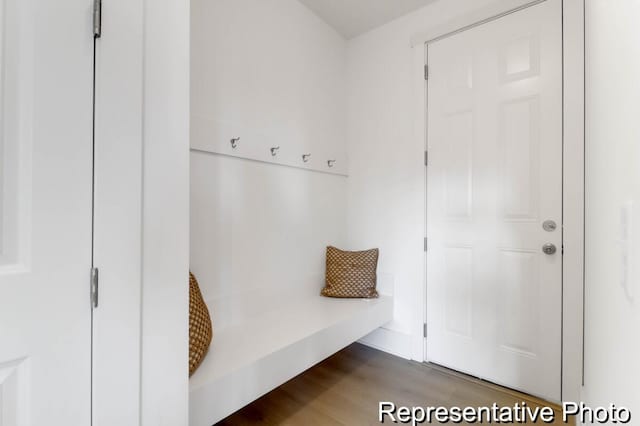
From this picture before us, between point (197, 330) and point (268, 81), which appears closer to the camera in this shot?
point (197, 330)

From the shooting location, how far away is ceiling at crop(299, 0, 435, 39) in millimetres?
2203

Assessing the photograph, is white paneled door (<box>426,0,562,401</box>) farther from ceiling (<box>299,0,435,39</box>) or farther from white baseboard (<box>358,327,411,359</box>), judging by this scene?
ceiling (<box>299,0,435,39</box>)

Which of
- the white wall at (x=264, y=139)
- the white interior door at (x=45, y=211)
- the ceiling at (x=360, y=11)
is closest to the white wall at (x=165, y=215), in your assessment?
the white interior door at (x=45, y=211)

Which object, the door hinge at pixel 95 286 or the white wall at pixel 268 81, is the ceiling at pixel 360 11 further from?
the door hinge at pixel 95 286

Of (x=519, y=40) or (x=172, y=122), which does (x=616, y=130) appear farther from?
(x=519, y=40)

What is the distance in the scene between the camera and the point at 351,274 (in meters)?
2.33

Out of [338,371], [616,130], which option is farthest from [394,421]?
[616,130]

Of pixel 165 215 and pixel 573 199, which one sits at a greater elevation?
pixel 573 199

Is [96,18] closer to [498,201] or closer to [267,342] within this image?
[267,342]

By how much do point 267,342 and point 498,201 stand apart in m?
1.63

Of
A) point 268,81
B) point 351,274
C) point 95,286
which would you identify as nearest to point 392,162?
point 351,274

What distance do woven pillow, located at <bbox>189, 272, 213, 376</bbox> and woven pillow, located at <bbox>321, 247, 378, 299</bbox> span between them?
1.12m

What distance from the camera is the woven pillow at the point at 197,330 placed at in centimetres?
121

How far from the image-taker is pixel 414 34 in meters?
2.26
